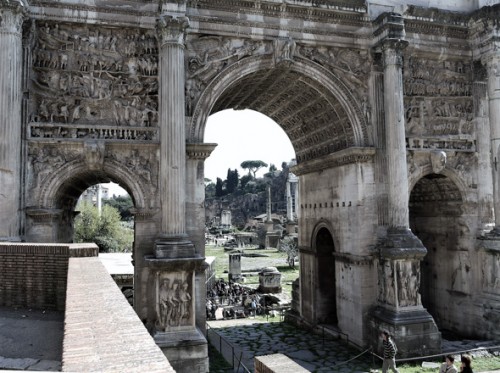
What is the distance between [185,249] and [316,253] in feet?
20.4

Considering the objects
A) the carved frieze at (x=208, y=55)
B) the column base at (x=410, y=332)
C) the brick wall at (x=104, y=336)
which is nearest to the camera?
the brick wall at (x=104, y=336)

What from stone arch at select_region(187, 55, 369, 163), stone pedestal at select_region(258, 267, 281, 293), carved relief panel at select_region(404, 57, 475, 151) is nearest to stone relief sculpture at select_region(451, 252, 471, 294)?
carved relief panel at select_region(404, 57, 475, 151)

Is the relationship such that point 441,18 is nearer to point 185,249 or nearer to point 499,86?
point 499,86

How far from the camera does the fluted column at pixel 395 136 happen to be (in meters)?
13.0

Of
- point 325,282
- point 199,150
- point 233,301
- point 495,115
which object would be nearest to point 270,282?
point 233,301

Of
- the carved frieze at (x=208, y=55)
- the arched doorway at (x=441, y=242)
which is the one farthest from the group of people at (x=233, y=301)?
A: the carved frieze at (x=208, y=55)

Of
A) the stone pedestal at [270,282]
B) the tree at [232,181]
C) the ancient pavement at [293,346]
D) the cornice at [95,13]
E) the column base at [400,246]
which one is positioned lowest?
the ancient pavement at [293,346]

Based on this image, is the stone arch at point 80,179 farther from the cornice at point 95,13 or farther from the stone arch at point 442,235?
the stone arch at point 442,235

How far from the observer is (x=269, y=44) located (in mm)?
13125

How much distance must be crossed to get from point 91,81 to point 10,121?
7.30 ft

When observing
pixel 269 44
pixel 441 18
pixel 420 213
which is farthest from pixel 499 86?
pixel 269 44

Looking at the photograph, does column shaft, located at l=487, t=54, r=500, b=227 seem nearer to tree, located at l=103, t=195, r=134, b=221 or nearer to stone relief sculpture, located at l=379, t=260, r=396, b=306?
stone relief sculpture, located at l=379, t=260, r=396, b=306

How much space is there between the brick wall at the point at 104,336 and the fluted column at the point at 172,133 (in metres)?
5.97

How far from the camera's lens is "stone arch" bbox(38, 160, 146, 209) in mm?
11219
